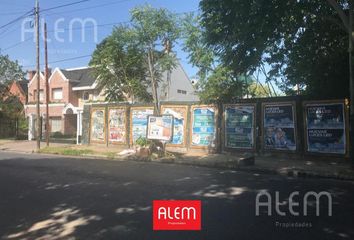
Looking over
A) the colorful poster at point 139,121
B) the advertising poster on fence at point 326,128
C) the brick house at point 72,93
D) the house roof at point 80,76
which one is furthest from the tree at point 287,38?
the house roof at point 80,76

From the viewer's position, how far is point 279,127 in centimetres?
1736

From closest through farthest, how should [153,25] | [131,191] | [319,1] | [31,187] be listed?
1. [131,191]
2. [31,187]
3. [319,1]
4. [153,25]

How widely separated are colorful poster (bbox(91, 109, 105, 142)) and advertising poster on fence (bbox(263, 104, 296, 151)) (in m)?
11.3

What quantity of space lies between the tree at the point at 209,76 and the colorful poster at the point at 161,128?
2.33 meters

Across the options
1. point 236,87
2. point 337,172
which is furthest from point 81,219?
point 236,87

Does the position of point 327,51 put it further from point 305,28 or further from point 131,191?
point 131,191

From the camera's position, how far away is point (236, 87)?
20875mm

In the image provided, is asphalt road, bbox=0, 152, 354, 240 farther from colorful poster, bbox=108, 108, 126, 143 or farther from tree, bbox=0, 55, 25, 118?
tree, bbox=0, 55, 25, 118

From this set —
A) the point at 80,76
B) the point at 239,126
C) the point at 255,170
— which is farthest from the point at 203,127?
the point at 80,76

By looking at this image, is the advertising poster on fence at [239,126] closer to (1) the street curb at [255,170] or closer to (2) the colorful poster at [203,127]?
(2) the colorful poster at [203,127]

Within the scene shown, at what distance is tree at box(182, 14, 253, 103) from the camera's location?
2058cm

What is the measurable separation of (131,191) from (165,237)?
12.2 ft

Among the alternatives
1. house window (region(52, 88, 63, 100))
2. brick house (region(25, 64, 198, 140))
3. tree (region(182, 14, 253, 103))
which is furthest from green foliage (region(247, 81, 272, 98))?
Answer: house window (region(52, 88, 63, 100))

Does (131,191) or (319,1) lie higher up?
(319,1)
